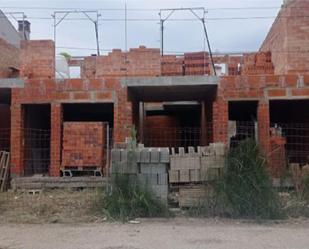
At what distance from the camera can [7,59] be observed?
2022 centimetres

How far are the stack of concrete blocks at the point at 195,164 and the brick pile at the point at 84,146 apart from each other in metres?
3.86

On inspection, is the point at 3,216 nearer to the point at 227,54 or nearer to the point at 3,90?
the point at 3,90

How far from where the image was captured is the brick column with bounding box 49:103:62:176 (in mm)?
15172

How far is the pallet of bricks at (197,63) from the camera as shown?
17531 mm

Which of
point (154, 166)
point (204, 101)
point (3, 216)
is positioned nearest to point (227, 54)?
point (204, 101)

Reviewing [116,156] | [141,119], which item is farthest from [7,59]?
[116,156]

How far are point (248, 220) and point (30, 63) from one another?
30.3ft

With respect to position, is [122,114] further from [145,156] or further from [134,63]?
[145,156]

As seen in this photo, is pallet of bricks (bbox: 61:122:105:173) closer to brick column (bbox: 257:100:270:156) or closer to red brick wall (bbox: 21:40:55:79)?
red brick wall (bbox: 21:40:55:79)

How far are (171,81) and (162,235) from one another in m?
6.46

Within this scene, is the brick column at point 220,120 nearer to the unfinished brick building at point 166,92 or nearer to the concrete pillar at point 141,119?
the unfinished brick building at point 166,92

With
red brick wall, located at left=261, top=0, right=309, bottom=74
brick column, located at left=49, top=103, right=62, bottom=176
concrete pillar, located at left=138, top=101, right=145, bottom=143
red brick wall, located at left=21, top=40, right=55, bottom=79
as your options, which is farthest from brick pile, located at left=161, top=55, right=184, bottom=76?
brick column, located at left=49, top=103, right=62, bottom=176

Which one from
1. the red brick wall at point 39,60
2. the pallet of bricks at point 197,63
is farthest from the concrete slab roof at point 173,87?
the red brick wall at point 39,60

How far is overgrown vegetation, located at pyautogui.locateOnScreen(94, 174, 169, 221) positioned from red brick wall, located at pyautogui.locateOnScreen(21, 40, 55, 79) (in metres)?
6.65
